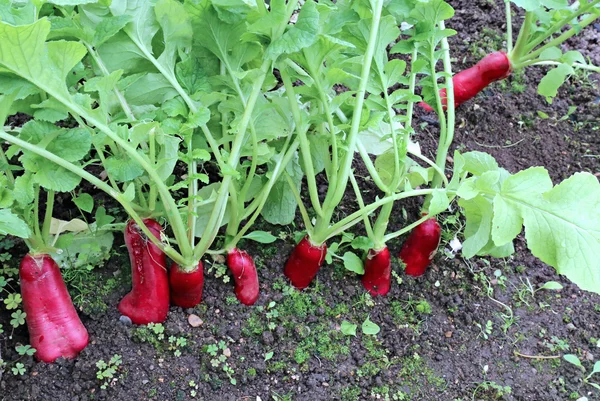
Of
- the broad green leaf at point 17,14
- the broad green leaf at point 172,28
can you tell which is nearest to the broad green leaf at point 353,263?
the broad green leaf at point 172,28

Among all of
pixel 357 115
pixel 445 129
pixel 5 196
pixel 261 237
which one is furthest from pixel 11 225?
pixel 445 129

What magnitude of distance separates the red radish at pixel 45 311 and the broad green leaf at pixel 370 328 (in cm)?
78

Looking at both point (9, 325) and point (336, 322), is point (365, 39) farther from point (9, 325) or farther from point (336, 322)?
point (9, 325)

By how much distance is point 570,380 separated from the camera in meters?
1.67

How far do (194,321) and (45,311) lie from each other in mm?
380

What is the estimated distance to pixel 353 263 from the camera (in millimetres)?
1746

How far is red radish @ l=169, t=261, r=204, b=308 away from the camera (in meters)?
1.54

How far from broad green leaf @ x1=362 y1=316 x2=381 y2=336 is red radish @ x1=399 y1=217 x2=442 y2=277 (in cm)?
23

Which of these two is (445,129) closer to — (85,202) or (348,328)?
(348,328)

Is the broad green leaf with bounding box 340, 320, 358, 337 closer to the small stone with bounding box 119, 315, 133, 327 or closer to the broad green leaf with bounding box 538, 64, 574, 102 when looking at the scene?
the small stone with bounding box 119, 315, 133, 327

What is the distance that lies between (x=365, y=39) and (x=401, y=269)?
0.72 meters

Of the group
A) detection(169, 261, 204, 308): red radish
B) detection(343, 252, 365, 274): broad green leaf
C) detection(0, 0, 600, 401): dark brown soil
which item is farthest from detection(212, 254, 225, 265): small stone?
detection(343, 252, 365, 274): broad green leaf

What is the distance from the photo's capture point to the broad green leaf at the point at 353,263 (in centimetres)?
174

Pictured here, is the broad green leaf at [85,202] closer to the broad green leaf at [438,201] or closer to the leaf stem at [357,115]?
the leaf stem at [357,115]
